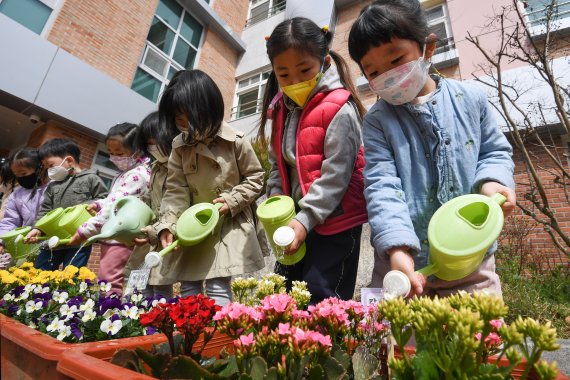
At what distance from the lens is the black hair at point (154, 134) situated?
83.7 inches

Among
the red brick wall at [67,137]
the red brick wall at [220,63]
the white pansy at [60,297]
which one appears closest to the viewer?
the white pansy at [60,297]

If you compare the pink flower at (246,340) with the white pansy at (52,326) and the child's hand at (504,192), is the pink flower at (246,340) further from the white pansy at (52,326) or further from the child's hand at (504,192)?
the white pansy at (52,326)

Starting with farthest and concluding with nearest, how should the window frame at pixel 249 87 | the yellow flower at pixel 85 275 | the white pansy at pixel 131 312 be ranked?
the window frame at pixel 249 87
the yellow flower at pixel 85 275
the white pansy at pixel 131 312

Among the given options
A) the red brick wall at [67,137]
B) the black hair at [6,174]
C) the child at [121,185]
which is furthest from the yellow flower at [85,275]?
the red brick wall at [67,137]

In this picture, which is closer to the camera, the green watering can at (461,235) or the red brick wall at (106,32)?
the green watering can at (461,235)

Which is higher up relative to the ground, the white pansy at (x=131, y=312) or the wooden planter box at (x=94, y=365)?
the white pansy at (x=131, y=312)

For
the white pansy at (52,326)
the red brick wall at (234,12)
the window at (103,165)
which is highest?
the red brick wall at (234,12)

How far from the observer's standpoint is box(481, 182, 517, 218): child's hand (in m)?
0.93

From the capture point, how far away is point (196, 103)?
1880 mm

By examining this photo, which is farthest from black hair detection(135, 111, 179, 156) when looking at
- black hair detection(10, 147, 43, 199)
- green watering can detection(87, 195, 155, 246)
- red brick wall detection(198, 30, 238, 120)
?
red brick wall detection(198, 30, 238, 120)

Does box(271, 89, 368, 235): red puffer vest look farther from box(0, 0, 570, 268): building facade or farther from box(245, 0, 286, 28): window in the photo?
box(245, 0, 286, 28): window

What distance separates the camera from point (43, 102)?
5176 millimetres

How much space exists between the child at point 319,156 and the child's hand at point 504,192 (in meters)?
0.51

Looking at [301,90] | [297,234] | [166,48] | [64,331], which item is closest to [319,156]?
[301,90]
